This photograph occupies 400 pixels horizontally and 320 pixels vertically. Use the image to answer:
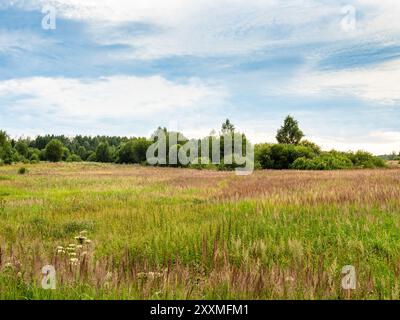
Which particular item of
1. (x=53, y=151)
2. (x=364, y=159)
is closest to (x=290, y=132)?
(x=364, y=159)

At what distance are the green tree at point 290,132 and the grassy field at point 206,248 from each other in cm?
6307

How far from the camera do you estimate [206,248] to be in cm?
647

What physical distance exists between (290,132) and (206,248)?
71.1 m

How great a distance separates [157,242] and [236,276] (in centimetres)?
289

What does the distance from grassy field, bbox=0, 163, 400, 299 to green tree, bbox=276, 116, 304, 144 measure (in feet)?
207

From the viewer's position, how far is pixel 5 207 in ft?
41.9

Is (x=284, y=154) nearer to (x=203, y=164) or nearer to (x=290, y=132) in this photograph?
(x=203, y=164)

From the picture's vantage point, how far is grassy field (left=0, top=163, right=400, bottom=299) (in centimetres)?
420

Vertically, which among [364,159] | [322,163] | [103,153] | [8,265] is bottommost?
[8,265]

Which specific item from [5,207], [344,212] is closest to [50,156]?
[5,207]

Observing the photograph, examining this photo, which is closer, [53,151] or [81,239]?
[81,239]

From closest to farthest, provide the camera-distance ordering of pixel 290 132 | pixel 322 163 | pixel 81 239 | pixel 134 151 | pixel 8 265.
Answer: pixel 8 265, pixel 81 239, pixel 322 163, pixel 290 132, pixel 134 151

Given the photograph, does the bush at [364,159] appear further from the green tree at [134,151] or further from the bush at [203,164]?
the green tree at [134,151]

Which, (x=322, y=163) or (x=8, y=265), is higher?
(x=322, y=163)
